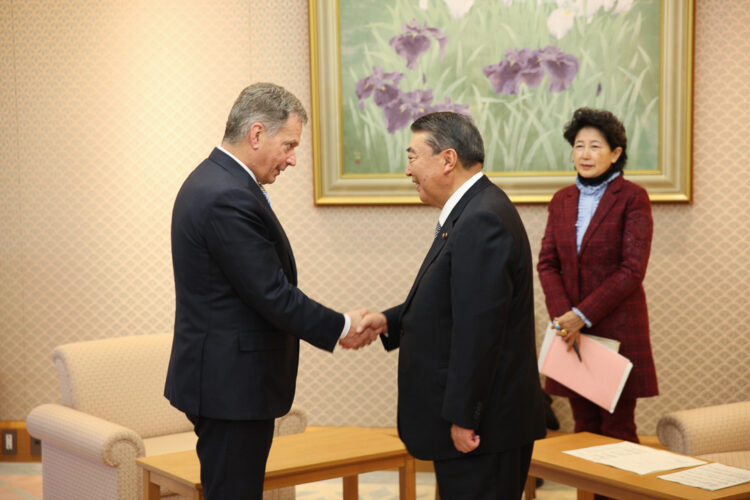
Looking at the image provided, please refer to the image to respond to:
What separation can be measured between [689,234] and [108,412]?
306cm

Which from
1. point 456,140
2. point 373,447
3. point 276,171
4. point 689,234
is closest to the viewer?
point 456,140

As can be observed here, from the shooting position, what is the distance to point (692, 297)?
4.37m

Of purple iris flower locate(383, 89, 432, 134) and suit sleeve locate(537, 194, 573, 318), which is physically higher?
purple iris flower locate(383, 89, 432, 134)

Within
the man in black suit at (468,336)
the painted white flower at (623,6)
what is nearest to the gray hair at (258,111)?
the man in black suit at (468,336)

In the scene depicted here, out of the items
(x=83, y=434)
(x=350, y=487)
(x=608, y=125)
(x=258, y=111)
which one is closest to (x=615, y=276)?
(x=608, y=125)

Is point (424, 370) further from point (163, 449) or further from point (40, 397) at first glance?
point (40, 397)

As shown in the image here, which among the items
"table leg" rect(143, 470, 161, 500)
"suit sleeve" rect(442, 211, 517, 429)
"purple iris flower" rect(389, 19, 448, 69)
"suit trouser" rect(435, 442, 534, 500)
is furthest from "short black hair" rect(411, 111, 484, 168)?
"purple iris flower" rect(389, 19, 448, 69)

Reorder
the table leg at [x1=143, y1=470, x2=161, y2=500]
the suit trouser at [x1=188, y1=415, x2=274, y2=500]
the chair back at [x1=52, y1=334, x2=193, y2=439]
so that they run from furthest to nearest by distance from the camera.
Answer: the chair back at [x1=52, y1=334, x2=193, y2=439] → the table leg at [x1=143, y1=470, x2=161, y2=500] → the suit trouser at [x1=188, y1=415, x2=274, y2=500]

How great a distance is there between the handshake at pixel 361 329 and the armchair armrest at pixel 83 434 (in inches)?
45.8

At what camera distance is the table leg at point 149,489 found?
3070mm

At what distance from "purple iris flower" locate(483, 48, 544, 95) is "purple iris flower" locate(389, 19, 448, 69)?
31 cm

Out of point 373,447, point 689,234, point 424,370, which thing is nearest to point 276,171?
point 424,370

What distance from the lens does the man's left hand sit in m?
2.10

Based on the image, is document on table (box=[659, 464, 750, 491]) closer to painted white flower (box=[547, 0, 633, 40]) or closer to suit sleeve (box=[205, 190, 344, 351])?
suit sleeve (box=[205, 190, 344, 351])
